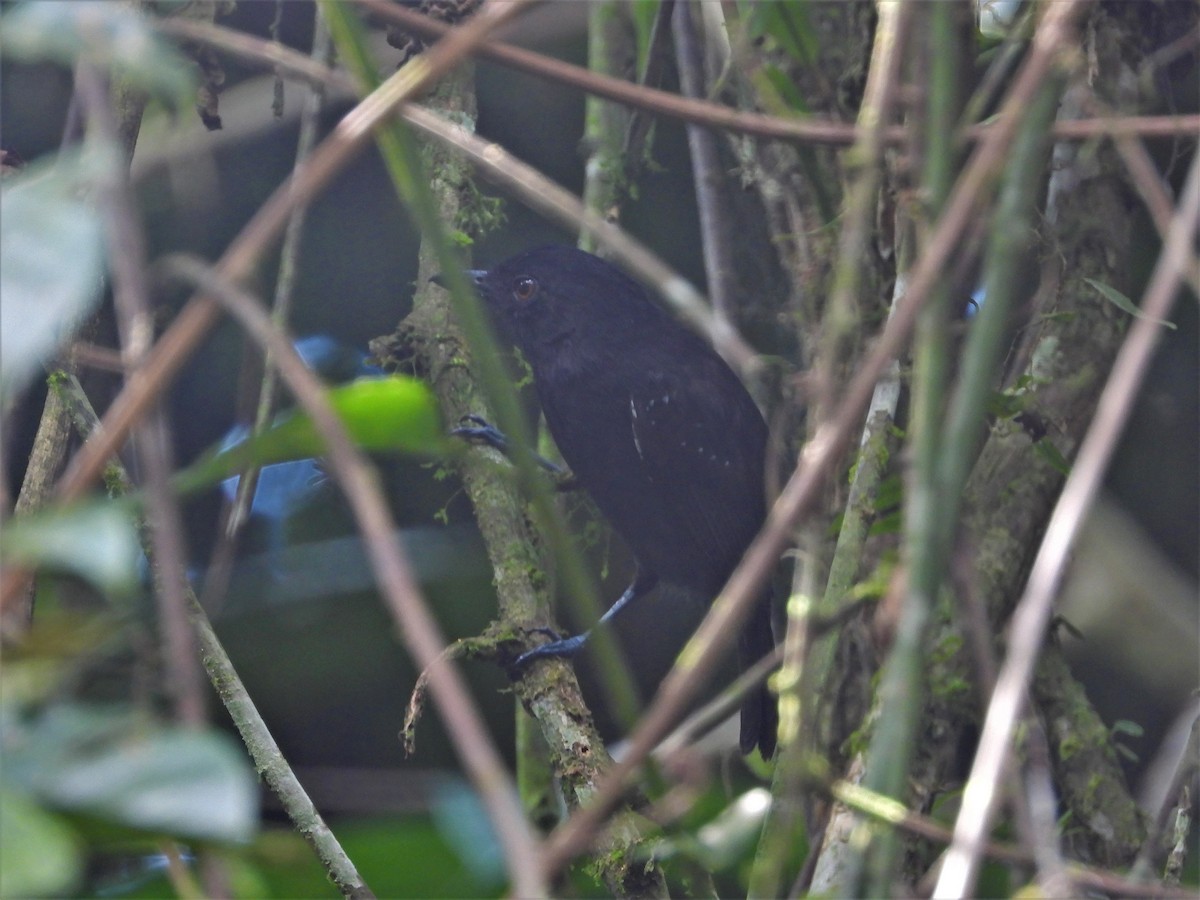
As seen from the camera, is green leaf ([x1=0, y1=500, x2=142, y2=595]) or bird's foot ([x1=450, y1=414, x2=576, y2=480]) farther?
bird's foot ([x1=450, y1=414, x2=576, y2=480])

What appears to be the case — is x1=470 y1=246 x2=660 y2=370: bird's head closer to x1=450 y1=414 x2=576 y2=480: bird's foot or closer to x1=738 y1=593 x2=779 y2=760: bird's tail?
x1=450 y1=414 x2=576 y2=480: bird's foot

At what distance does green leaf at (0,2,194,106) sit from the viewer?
860 mm

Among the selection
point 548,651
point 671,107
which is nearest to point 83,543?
point 671,107

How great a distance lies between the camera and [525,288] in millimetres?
3695

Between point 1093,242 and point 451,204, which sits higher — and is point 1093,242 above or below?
below

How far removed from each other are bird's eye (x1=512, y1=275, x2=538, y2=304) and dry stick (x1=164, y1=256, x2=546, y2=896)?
109 inches

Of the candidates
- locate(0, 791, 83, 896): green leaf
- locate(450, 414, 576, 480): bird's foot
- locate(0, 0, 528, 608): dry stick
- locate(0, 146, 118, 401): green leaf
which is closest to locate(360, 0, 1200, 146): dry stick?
locate(0, 0, 528, 608): dry stick

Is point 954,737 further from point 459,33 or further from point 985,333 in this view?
point 459,33

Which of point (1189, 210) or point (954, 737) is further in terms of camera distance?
point (954, 737)

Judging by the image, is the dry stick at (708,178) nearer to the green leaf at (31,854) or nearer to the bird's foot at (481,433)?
the bird's foot at (481,433)

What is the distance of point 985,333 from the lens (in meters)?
1.04

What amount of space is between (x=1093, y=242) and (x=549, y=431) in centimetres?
155

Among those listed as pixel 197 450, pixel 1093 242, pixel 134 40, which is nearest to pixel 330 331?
pixel 197 450

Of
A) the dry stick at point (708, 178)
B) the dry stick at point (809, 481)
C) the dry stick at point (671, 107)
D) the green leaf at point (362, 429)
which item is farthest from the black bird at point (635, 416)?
the green leaf at point (362, 429)
